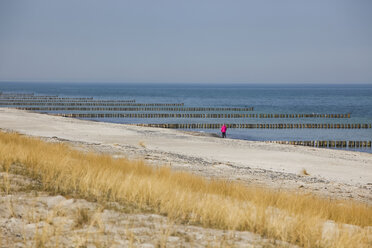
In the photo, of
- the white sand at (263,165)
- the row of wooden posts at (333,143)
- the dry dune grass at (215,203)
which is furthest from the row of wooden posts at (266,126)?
the dry dune grass at (215,203)

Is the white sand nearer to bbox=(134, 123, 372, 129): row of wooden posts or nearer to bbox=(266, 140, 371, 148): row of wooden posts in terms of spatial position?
bbox=(266, 140, 371, 148): row of wooden posts

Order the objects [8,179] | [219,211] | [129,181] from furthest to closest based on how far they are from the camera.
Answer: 1. [129,181]
2. [8,179]
3. [219,211]

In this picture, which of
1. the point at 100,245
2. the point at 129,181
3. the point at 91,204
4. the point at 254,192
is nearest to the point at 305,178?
the point at 254,192

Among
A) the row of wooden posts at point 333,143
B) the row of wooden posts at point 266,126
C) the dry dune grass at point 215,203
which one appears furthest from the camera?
the row of wooden posts at point 266,126

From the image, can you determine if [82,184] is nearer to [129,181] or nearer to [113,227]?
[129,181]

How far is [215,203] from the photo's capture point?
726 centimetres

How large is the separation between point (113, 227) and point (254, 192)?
3.99 m

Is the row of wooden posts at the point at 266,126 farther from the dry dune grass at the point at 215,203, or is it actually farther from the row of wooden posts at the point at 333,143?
the dry dune grass at the point at 215,203

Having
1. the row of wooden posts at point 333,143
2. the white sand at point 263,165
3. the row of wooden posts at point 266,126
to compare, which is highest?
the white sand at point 263,165

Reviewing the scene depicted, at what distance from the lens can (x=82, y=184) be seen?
8031 mm

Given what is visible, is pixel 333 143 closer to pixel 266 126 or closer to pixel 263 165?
pixel 266 126

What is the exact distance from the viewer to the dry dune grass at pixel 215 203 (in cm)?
638

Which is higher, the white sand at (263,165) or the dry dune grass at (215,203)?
the dry dune grass at (215,203)

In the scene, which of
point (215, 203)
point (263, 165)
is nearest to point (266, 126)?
point (263, 165)
